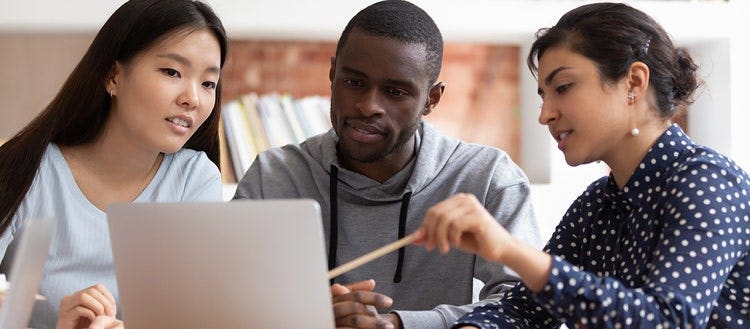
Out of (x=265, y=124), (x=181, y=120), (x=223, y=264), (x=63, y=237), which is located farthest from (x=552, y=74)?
(x=265, y=124)

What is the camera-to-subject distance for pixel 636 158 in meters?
1.47

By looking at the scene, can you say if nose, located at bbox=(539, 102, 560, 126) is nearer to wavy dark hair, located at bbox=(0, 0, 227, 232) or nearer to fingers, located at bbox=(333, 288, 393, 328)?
fingers, located at bbox=(333, 288, 393, 328)

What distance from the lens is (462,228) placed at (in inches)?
45.3

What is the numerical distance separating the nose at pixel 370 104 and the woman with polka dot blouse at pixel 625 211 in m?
0.29

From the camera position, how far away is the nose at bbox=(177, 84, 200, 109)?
1790 millimetres

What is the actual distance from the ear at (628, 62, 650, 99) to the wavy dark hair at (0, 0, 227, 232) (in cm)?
81

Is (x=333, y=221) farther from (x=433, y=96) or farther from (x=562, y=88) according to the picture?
(x=562, y=88)

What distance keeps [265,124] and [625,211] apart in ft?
3.92

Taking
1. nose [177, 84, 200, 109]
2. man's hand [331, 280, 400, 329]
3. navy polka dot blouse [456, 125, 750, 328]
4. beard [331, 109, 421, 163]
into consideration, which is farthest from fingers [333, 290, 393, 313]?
nose [177, 84, 200, 109]

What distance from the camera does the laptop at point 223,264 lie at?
1.09 metres

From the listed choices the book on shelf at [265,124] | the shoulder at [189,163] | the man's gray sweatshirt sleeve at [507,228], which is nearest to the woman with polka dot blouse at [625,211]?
the man's gray sweatshirt sleeve at [507,228]

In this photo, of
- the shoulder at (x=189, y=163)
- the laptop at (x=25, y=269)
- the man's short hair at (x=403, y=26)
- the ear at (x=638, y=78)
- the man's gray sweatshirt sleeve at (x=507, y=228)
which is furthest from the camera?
the shoulder at (x=189, y=163)

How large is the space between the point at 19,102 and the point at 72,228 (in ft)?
2.89

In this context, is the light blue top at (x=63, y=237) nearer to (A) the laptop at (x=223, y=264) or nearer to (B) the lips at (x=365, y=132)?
(B) the lips at (x=365, y=132)
